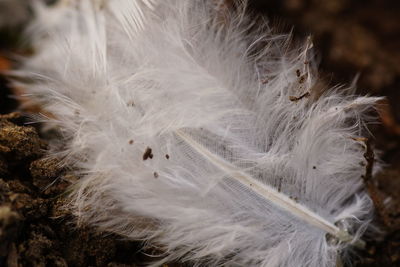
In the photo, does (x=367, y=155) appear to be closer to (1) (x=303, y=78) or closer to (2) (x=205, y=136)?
(1) (x=303, y=78)

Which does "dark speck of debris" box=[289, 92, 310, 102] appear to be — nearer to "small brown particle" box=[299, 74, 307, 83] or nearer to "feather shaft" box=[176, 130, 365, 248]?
"small brown particle" box=[299, 74, 307, 83]

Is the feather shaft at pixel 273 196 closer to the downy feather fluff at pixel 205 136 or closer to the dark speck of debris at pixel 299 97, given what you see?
the downy feather fluff at pixel 205 136

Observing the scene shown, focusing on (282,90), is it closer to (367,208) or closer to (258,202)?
(258,202)

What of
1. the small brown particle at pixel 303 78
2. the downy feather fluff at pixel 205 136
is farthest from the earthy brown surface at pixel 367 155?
the small brown particle at pixel 303 78

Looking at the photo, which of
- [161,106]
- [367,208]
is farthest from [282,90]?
[367,208]

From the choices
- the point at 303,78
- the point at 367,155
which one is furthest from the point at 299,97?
the point at 367,155

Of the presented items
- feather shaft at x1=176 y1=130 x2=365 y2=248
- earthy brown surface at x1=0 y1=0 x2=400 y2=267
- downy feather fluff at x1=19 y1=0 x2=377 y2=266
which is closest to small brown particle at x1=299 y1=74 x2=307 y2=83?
downy feather fluff at x1=19 y1=0 x2=377 y2=266
